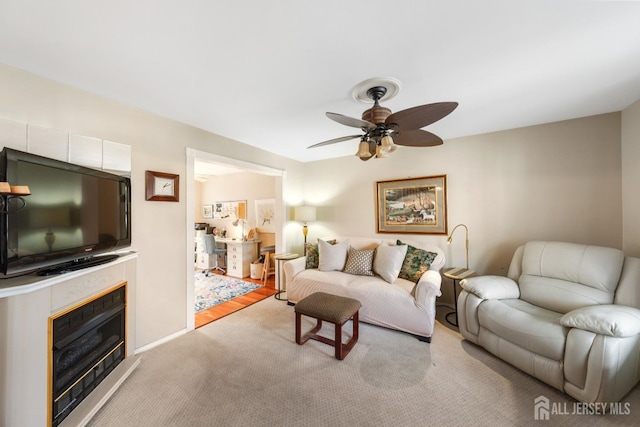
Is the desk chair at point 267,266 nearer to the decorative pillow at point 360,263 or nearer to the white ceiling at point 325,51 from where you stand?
the decorative pillow at point 360,263

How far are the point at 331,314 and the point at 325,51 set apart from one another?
6.85 feet

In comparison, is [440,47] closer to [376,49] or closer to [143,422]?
[376,49]

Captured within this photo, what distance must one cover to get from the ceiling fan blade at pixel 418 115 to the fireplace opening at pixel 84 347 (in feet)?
8.19

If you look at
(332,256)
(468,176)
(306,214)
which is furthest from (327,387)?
(468,176)

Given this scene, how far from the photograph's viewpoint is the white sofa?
2.33 metres

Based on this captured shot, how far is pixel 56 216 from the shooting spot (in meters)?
1.42

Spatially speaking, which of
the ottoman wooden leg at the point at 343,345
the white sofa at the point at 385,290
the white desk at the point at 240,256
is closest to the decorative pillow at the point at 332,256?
the white sofa at the point at 385,290

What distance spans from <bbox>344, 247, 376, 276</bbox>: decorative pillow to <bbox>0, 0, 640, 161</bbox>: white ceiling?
1.81 m

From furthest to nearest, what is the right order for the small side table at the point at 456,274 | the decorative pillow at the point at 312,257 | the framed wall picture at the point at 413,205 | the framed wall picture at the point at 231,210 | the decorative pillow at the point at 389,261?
the framed wall picture at the point at 231,210 → the decorative pillow at the point at 312,257 → the framed wall picture at the point at 413,205 → the decorative pillow at the point at 389,261 → the small side table at the point at 456,274

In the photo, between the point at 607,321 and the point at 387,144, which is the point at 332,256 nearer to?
the point at 387,144

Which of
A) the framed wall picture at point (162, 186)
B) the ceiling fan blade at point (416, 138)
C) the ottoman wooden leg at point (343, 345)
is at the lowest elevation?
the ottoman wooden leg at point (343, 345)

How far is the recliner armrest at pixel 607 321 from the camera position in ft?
4.57

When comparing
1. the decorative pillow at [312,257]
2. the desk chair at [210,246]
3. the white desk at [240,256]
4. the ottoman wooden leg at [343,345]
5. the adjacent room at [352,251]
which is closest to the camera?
the adjacent room at [352,251]

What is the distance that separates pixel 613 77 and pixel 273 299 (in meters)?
4.28
